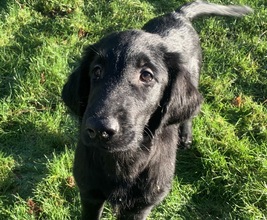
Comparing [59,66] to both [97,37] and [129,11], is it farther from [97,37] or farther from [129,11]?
[129,11]

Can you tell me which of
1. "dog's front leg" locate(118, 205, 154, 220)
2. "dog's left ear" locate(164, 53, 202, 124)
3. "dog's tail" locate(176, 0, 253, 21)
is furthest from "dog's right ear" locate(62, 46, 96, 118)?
"dog's tail" locate(176, 0, 253, 21)

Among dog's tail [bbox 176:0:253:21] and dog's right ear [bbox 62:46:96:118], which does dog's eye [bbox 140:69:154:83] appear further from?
dog's tail [bbox 176:0:253:21]

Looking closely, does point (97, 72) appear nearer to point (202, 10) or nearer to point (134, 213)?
point (134, 213)

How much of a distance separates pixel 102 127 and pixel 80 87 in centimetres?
69

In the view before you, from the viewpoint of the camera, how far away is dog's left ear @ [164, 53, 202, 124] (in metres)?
2.79

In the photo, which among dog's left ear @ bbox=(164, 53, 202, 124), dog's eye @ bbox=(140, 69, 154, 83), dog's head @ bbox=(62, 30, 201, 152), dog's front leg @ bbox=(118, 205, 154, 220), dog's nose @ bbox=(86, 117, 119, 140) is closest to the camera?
dog's nose @ bbox=(86, 117, 119, 140)

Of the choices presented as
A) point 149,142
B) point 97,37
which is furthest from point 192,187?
point 97,37

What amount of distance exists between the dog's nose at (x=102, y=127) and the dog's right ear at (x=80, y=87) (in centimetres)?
58

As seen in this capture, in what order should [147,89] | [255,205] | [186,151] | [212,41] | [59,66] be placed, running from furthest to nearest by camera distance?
[212,41] < [59,66] < [186,151] < [255,205] < [147,89]

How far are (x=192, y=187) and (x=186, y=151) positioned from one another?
38 cm

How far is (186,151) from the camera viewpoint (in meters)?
3.97

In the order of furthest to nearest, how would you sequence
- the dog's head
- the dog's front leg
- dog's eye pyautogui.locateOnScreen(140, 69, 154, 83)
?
the dog's front leg < dog's eye pyautogui.locateOnScreen(140, 69, 154, 83) < the dog's head

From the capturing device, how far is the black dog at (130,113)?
2441 mm

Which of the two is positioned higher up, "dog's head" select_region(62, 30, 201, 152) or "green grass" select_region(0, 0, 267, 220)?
"dog's head" select_region(62, 30, 201, 152)
